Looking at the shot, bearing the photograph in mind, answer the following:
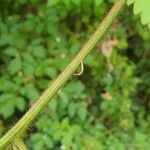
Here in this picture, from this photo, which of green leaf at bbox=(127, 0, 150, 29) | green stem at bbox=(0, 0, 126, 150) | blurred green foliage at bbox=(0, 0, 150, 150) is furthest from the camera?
blurred green foliage at bbox=(0, 0, 150, 150)

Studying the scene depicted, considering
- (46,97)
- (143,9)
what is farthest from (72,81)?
(46,97)

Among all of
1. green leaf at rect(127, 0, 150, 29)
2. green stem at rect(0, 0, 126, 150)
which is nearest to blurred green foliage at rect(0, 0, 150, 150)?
green leaf at rect(127, 0, 150, 29)

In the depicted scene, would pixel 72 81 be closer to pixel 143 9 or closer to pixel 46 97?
pixel 143 9

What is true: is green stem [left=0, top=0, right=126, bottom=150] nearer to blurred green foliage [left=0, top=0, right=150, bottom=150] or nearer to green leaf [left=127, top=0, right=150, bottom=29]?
green leaf [left=127, top=0, right=150, bottom=29]

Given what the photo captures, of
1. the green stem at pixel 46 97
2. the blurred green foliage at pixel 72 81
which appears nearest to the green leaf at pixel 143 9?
the green stem at pixel 46 97

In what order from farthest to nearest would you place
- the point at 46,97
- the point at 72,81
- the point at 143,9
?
1. the point at 72,81
2. the point at 143,9
3. the point at 46,97

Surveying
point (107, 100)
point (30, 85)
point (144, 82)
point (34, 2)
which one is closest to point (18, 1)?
point (34, 2)

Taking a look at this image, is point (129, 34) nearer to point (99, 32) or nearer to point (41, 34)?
point (41, 34)

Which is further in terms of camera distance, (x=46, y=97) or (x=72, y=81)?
(x=72, y=81)
